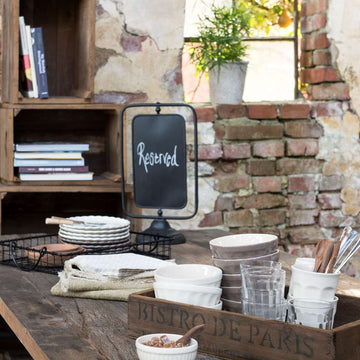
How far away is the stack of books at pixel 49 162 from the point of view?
266 centimetres

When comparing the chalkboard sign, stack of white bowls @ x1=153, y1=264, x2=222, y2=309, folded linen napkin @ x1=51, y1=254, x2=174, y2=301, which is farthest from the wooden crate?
the chalkboard sign

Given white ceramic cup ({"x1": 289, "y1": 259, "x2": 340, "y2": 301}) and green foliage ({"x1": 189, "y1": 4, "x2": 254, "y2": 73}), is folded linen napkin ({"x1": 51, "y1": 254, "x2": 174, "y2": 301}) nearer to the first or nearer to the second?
white ceramic cup ({"x1": 289, "y1": 259, "x2": 340, "y2": 301})

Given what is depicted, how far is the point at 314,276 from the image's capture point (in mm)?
1103

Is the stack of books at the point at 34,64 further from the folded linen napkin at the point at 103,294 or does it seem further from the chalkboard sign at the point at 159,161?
the folded linen napkin at the point at 103,294

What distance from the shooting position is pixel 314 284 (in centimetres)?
111

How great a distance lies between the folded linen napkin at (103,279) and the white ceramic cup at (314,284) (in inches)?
16.7

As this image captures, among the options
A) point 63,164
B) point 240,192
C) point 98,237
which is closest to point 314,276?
point 98,237

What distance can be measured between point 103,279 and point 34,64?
4.58ft

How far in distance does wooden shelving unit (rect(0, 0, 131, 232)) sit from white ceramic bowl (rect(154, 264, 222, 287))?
1459mm

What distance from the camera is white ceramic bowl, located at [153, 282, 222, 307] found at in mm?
1141

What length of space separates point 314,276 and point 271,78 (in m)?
2.32

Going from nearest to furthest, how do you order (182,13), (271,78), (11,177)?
(11,177)
(182,13)
(271,78)

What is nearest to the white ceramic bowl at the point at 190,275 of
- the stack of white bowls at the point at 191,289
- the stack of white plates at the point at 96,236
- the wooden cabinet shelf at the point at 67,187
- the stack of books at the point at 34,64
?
the stack of white bowls at the point at 191,289

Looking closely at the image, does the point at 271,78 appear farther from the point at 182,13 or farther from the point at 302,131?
the point at 182,13
